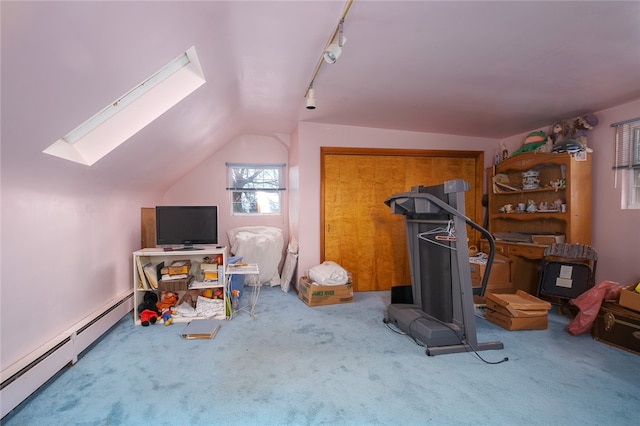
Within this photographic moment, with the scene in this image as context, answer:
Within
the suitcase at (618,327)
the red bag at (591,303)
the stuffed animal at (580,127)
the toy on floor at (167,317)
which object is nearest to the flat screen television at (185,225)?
the toy on floor at (167,317)

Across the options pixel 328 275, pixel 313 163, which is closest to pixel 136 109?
pixel 313 163

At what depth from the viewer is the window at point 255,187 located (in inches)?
203

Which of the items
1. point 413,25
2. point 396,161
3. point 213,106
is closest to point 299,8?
point 413,25

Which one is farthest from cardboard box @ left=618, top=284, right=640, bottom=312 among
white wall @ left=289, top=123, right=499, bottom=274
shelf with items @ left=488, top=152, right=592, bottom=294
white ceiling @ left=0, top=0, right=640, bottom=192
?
white wall @ left=289, top=123, right=499, bottom=274

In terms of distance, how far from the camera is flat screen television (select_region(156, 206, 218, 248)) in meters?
3.41

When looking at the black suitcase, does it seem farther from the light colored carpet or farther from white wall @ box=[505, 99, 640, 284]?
the light colored carpet

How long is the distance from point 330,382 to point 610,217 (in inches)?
139

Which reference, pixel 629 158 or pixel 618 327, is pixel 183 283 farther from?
pixel 629 158

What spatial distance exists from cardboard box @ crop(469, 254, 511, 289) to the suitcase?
3.67ft

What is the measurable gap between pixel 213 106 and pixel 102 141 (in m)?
1.12

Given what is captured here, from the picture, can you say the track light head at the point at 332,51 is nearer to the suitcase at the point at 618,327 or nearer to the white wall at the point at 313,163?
the white wall at the point at 313,163

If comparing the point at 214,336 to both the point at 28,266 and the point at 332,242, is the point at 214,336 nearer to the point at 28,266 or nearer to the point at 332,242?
the point at 28,266

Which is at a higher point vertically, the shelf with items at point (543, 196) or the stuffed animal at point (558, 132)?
the stuffed animal at point (558, 132)

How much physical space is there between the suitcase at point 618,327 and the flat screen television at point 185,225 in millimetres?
3857
